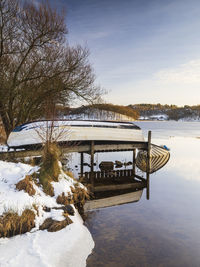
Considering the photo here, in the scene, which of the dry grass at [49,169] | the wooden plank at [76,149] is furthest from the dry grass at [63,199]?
the wooden plank at [76,149]

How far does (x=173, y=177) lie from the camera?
1230 centimetres

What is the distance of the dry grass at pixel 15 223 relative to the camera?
14.1 ft

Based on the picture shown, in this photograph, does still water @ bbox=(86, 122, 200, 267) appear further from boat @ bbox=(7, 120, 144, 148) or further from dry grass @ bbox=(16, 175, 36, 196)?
boat @ bbox=(7, 120, 144, 148)

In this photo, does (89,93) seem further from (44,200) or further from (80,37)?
(44,200)

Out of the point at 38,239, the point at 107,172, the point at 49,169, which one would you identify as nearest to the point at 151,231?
the point at 38,239

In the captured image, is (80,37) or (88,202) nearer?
(88,202)

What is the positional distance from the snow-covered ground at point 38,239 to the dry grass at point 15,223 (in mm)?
104

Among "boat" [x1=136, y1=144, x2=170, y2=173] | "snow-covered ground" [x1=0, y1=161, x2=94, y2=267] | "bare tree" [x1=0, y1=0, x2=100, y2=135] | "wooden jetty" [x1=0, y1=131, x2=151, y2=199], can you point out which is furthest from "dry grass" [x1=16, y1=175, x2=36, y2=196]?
"boat" [x1=136, y1=144, x2=170, y2=173]

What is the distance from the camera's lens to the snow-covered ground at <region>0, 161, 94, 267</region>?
12.4 ft

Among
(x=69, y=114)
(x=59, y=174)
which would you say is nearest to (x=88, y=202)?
(x=59, y=174)

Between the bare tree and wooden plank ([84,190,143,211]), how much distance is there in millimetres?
5233

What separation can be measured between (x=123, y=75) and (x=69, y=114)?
2075cm

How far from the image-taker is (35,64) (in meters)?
9.91

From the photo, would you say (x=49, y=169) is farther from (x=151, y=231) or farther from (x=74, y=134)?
(x=151, y=231)
